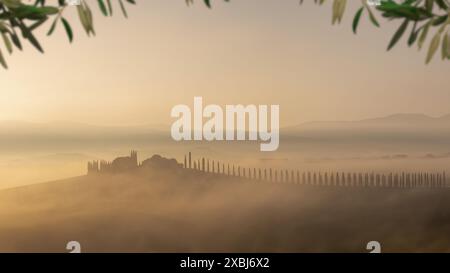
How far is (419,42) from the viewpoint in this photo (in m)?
1.86

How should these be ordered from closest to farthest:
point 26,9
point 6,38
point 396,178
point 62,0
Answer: point 26,9, point 6,38, point 62,0, point 396,178
